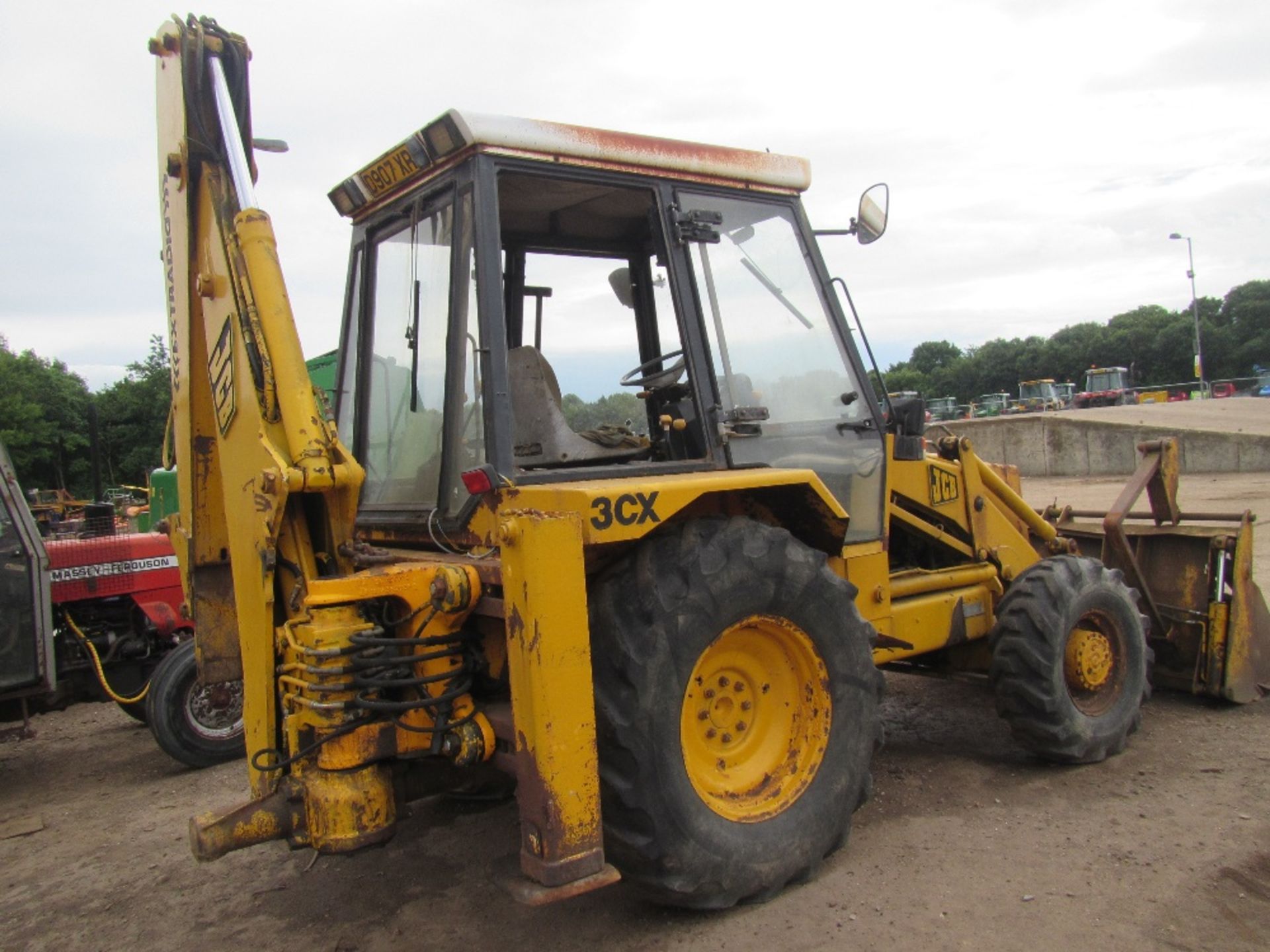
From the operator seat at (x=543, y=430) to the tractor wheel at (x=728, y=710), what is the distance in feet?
2.41

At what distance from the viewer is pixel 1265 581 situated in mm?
8102

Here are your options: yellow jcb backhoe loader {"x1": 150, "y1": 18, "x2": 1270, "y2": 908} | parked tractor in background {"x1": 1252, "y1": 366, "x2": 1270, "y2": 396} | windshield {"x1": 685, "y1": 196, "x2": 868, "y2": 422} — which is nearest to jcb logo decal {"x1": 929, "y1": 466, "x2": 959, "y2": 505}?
yellow jcb backhoe loader {"x1": 150, "y1": 18, "x2": 1270, "y2": 908}

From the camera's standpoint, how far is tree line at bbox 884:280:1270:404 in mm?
54469

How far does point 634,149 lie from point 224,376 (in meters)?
1.67

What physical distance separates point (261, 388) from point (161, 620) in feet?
12.9

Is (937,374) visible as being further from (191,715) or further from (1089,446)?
(191,715)

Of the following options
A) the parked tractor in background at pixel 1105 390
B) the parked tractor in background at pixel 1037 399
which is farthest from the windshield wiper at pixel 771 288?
the parked tractor in background at pixel 1105 390

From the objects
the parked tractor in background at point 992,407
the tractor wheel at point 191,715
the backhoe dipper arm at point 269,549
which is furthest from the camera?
the parked tractor in background at point 992,407

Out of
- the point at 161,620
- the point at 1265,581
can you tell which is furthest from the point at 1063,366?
the point at 161,620

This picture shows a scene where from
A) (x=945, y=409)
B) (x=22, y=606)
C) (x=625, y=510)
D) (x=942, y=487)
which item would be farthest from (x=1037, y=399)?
(x=625, y=510)

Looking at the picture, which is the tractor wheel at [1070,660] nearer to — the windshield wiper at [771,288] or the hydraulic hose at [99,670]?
the windshield wiper at [771,288]

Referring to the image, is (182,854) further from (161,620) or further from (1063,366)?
(1063,366)

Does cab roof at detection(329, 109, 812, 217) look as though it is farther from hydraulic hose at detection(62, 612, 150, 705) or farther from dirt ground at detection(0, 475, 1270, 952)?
hydraulic hose at detection(62, 612, 150, 705)

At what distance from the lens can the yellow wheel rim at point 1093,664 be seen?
4.52 meters
